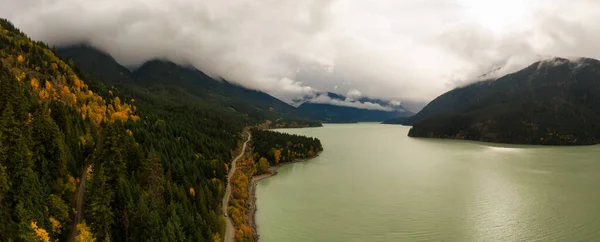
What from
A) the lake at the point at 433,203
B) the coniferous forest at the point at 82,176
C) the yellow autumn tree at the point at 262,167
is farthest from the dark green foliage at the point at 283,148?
the coniferous forest at the point at 82,176

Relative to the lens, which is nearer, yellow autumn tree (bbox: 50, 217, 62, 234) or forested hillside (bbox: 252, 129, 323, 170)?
yellow autumn tree (bbox: 50, 217, 62, 234)

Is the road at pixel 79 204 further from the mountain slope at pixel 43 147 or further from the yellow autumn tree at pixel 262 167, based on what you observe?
the yellow autumn tree at pixel 262 167

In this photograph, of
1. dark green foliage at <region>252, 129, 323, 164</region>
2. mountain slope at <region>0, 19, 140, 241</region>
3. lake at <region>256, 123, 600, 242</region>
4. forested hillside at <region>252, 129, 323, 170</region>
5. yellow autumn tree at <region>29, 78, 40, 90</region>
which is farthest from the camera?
dark green foliage at <region>252, 129, 323, 164</region>

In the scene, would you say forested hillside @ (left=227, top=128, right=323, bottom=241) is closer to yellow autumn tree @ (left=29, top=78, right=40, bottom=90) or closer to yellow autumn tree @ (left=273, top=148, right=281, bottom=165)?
yellow autumn tree @ (left=273, top=148, right=281, bottom=165)

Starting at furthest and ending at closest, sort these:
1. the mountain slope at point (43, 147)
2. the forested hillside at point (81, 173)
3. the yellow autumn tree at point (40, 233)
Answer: the forested hillside at point (81, 173) < the mountain slope at point (43, 147) < the yellow autumn tree at point (40, 233)

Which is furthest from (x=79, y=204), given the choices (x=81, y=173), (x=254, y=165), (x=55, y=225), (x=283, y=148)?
(x=283, y=148)

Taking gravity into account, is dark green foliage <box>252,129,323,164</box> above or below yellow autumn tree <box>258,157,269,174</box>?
above

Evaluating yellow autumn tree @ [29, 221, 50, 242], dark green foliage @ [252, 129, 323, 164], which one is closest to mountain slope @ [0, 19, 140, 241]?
yellow autumn tree @ [29, 221, 50, 242]

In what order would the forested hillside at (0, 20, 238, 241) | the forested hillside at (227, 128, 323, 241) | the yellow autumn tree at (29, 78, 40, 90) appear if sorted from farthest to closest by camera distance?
the yellow autumn tree at (29, 78, 40, 90)
the forested hillside at (227, 128, 323, 241)
the forested hillside at (0, 20, 238, 241)
